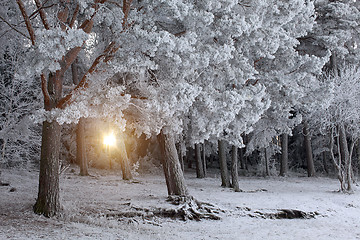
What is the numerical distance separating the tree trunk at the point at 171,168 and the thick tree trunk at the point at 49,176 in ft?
13.2

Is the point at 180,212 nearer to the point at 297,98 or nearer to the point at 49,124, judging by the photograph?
the point at 49,124

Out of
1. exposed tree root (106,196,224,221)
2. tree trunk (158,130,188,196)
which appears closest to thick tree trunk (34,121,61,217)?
exposed tree root (106,196,224,221)

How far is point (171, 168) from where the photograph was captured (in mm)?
11398

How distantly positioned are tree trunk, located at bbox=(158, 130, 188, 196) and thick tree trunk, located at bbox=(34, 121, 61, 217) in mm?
4023

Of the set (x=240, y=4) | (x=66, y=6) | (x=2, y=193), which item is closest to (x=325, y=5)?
(x=240, y=4)

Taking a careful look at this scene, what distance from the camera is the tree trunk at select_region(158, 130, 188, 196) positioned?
1130 cm

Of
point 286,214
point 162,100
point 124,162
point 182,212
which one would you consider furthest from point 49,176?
Answer: point 124,162

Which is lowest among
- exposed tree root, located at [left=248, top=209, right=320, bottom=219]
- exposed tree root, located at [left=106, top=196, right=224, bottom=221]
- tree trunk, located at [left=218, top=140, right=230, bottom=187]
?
exposed tree root, located at [left=248, top=209, right=320, bottom=219]

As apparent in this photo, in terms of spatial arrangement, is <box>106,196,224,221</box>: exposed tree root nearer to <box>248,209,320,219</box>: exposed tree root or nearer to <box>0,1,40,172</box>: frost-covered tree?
<box>248,209,320,219</box>: exposed tree root

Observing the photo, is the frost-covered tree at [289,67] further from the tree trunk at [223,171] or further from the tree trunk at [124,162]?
the tree trunk at [124,162]

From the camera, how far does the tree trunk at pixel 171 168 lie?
11.3m

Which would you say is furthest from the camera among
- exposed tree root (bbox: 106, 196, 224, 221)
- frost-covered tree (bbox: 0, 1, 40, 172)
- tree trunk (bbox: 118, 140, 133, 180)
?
tree trunk (bbox: 118, 140, 133, 180)

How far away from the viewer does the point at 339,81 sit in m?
14.9

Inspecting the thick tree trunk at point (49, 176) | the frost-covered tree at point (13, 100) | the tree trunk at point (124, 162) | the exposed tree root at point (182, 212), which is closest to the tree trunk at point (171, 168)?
the exposed tree root at point (182, 212)
